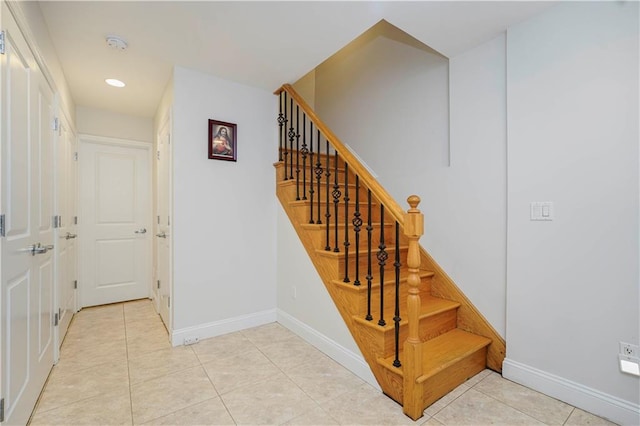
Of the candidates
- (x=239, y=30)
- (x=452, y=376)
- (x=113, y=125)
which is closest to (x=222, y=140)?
(x=239, y=30)

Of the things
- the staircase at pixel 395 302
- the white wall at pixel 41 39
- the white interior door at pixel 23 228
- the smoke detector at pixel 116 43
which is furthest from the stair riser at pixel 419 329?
the smoke detector at pixel 116 43

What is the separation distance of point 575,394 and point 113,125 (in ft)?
16.1

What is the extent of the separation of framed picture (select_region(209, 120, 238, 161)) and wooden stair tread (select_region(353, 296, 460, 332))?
1.83 metres

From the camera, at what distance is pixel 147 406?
1739 mm

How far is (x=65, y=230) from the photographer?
2693 mm

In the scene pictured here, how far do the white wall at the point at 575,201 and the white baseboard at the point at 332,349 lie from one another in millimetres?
949

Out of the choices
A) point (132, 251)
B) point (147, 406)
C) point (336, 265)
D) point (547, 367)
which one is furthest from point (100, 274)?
point (547, 367)

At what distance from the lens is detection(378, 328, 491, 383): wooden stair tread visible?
5.82ft

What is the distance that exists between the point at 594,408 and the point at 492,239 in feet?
3.45

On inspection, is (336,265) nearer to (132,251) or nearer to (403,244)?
(403,244)

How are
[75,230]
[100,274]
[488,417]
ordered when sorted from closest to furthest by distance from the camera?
[488,417] → [75,230] → [100,274]

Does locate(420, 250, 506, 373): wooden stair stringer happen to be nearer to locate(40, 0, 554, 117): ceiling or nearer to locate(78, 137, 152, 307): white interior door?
locate(40, 0, 554, 117): ceiling

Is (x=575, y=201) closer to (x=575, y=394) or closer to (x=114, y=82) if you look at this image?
(x=575, y=394)

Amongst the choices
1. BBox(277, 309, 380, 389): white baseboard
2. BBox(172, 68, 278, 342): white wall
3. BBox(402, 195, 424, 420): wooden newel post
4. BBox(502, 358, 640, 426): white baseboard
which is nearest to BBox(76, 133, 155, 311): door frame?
BBox(172, 68, 278, 342): white wall
